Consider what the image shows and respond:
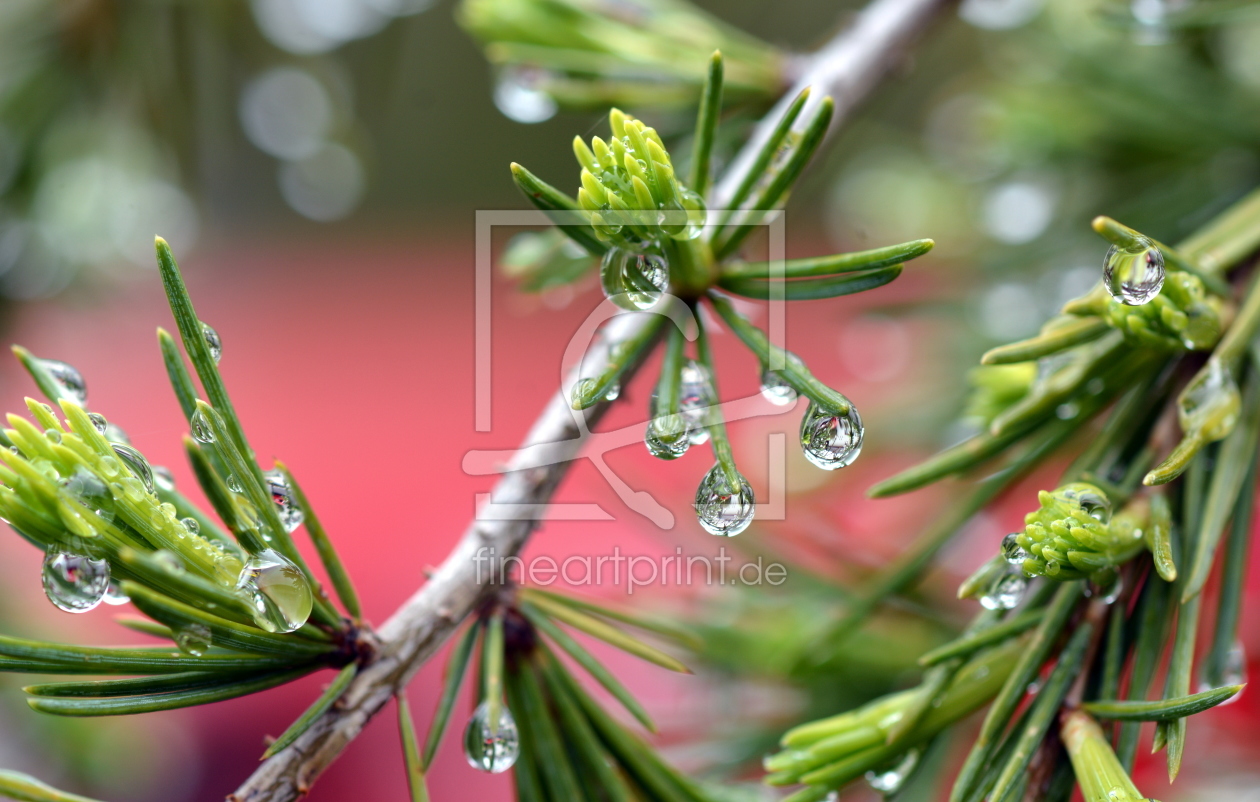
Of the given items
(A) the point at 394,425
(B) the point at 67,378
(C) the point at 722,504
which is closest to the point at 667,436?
(C) the point at 722,504


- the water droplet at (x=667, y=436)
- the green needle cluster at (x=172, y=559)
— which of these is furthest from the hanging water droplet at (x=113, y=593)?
the water droplet at (x=667, y=436)

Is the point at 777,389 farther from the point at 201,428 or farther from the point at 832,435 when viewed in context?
the point at 201,428

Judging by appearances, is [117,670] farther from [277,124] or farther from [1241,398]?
[277,124]

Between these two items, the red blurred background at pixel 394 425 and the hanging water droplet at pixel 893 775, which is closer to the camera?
the hanging water droplet at pixel 893 775

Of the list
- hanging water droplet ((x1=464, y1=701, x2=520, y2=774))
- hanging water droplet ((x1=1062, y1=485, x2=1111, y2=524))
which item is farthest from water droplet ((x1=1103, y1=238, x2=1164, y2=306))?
hanging water droplet ((x1=464, y1=701, x2=520, y2=774))

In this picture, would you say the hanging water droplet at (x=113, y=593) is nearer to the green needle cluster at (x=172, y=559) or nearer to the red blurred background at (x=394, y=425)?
the green needle cluster at (x=172, y=559)
